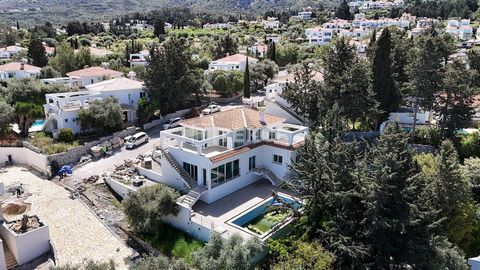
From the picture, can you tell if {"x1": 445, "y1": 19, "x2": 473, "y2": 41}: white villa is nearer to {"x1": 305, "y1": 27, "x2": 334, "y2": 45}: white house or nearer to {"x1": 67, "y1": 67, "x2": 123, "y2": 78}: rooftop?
{"x1": 305, "y1": 27, "x2": 334, "y2": 45}: white house

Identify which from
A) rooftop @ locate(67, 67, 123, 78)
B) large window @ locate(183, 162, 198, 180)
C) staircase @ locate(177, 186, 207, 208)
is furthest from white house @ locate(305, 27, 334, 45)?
staircase @ locate(177, 186, 207, 208)

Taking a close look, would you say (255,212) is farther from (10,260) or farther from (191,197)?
(10,260)

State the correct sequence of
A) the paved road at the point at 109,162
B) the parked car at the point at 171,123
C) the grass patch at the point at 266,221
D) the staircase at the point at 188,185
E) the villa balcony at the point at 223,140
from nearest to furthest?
1. the grass patch at the point at 266,221
2. the staircase at the point at 188,185
3. the villa balcony at the point at 223,140
4. the paved road at the point at 109,162
5. the parked car at the point at 171,123

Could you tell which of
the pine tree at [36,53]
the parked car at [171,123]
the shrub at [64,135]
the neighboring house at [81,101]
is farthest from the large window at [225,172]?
the pine tree at [36,53]

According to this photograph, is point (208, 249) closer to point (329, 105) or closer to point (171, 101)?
point (329, 105)

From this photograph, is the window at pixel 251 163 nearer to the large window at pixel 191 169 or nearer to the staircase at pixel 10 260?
the large window at pixel 191 169
